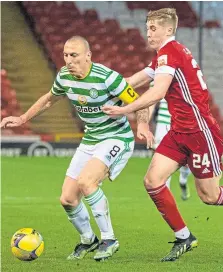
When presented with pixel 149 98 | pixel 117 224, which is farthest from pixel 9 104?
pixel 149 98

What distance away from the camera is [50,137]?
821 inches

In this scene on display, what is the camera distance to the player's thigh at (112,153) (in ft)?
27.5

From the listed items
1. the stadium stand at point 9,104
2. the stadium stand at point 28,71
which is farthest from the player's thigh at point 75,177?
the stadium stand at point 28,71

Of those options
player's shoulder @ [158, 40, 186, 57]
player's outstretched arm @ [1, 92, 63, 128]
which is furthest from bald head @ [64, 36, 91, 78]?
player's shoulder @ [158, 40, 186, 57]

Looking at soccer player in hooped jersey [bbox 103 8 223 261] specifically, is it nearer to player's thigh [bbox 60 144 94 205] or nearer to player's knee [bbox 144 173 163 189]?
player's knee [bbox 144 173 163 189]

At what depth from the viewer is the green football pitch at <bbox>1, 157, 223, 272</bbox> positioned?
7875mm

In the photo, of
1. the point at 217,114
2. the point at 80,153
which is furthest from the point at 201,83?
the point at 217,114

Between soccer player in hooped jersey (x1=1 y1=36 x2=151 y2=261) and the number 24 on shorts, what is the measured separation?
49 cm

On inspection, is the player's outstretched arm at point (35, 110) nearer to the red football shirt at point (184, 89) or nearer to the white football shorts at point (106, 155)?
the white football shorts at point (106, 155)

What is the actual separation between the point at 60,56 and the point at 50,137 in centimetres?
434

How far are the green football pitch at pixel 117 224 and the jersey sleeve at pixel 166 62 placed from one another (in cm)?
160

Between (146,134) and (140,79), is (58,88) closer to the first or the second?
(140,79)

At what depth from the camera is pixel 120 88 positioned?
8250 mm

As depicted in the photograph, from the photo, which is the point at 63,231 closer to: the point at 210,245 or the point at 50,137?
the point at 210,245
